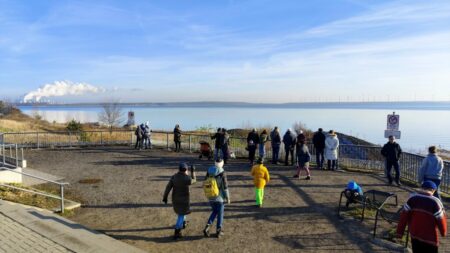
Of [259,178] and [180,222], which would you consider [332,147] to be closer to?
[259,178]

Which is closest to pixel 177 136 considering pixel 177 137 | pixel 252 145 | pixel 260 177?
pixel 177 137

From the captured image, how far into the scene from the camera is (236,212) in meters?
9.76

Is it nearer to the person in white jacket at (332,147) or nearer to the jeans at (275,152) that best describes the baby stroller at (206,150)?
the jeans at (275,152)

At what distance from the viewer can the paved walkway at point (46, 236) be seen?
23.2ft

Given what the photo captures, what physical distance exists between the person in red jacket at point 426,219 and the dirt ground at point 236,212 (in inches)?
59.3

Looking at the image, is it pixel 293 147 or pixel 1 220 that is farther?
pixel 293 147

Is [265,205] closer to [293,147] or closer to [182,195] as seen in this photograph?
[182,195]

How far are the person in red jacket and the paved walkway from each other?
190 inches

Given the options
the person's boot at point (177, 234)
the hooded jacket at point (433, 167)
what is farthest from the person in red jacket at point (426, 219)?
the hooded jacket at point (433, 167)

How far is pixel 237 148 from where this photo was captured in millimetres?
20188

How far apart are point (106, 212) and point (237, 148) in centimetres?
1093

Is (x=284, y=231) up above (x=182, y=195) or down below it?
below

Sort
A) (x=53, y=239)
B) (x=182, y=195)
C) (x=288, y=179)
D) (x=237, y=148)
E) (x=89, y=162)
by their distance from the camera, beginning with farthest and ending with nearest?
(x=237, y=148), (x=89, y=162), (x=288, y=179), (x=182, y=195), (x=53, y=239)

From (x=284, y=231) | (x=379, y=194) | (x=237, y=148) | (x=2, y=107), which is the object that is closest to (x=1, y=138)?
(x=237, y=148)
